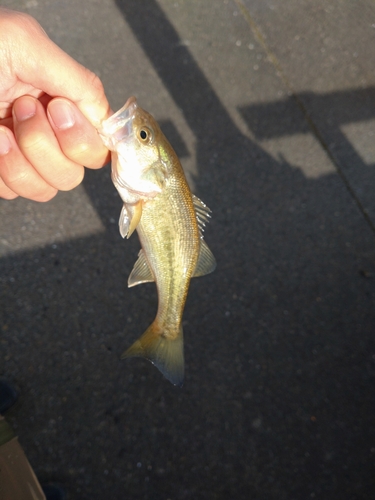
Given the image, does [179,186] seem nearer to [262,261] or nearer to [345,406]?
[262,261]

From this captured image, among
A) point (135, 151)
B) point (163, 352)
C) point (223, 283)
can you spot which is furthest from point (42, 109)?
point (223, 283)

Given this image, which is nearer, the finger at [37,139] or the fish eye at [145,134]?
the finger at [37,139]

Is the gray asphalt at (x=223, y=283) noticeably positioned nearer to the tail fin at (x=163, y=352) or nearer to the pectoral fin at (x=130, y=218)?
the tail fin at (x=163, y=352)

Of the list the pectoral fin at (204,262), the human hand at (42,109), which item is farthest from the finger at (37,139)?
the pectoral fin at (204,262)

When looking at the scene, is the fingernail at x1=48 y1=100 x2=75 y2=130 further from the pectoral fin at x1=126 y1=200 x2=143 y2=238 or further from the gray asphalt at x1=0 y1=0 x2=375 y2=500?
the gray asphalt at x1=0 y1=0 x2=375 y2=500

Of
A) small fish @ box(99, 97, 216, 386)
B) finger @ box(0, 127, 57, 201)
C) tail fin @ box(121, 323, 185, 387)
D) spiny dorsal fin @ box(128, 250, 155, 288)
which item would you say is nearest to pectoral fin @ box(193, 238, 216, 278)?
small fish @ box(99, 97, 216, 386)

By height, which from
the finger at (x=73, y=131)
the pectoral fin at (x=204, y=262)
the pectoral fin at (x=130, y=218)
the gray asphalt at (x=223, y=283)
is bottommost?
the gray asphalt at (x=223, y=283)

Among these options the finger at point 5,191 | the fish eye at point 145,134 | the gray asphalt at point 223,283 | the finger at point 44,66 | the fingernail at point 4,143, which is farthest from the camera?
the gray asphalt at point 223,283

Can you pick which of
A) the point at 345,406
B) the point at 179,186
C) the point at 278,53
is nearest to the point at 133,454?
the point at 345,406
